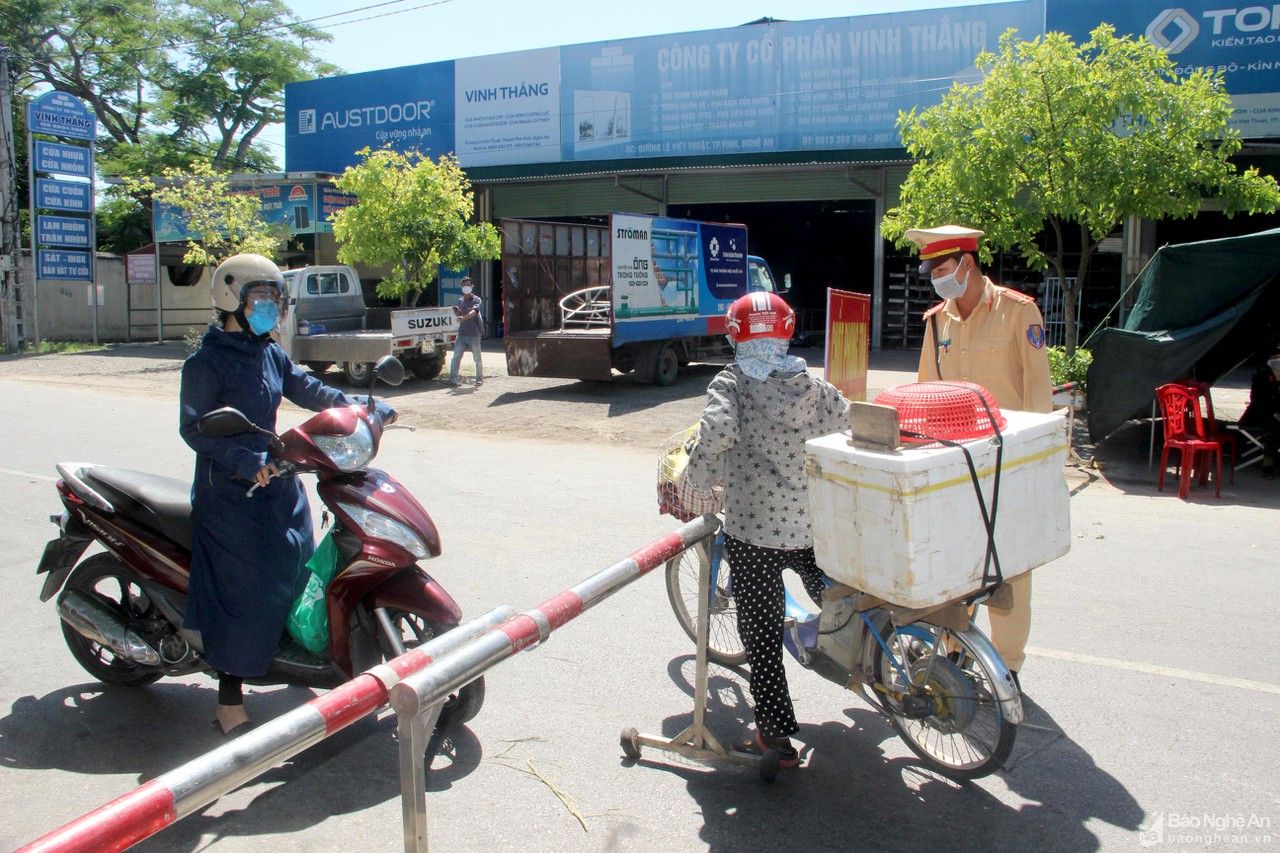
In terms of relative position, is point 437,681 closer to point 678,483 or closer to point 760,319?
point 760,319

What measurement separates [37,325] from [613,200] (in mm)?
13686

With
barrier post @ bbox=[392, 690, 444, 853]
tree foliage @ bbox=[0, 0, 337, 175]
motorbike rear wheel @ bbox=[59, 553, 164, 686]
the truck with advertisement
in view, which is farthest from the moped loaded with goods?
tree foliage @ bbox=[0, 0, 337, 175]

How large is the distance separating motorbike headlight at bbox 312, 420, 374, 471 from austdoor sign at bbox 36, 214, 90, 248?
23.1 metres

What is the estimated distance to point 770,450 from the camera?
354 cm

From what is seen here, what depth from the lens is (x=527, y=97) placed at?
23.1 metres

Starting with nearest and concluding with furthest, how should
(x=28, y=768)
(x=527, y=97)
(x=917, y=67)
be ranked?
1. (x=28, y=768)
2. (x=917, y=67)
3. (x=527, y=97)

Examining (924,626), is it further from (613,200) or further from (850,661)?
(613,200)

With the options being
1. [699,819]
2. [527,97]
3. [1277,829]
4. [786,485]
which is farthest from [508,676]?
[527,97]

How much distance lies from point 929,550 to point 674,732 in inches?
59.8

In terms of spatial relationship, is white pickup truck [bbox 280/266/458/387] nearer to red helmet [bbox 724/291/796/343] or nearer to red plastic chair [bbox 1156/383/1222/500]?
red plastic chair [bbox 1156/383/1222/500]

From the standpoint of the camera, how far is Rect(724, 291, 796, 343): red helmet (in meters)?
3.48

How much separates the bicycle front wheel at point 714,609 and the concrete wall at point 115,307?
25.1m

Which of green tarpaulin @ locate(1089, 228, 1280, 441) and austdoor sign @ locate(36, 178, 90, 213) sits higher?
austdoor sign @ locate(36, 178, 90, 213)

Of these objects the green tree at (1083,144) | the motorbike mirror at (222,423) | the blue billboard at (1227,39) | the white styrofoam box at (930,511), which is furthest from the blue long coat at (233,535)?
the blue billboard at (1227,39)
